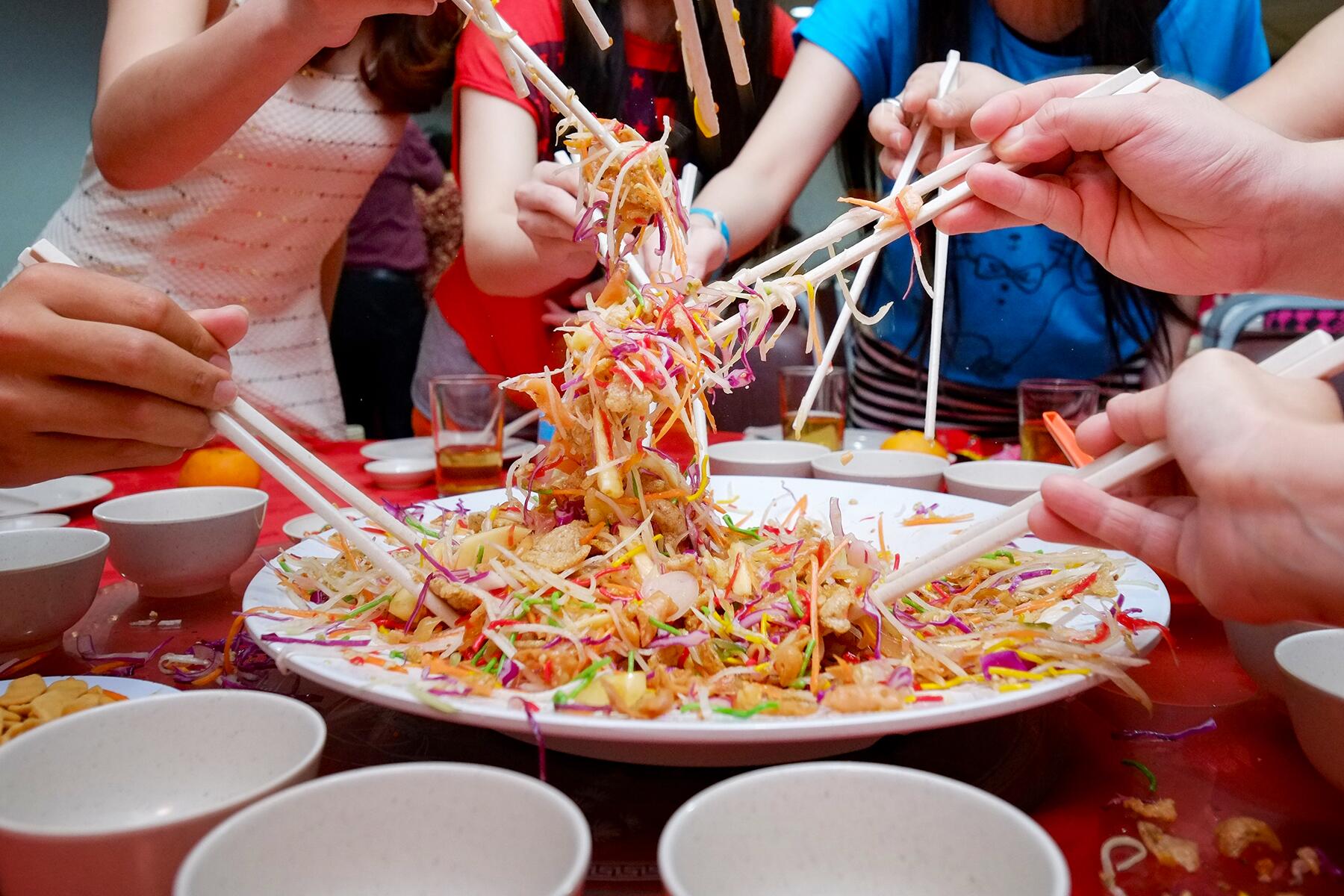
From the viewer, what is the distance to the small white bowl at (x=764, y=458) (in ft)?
5.46

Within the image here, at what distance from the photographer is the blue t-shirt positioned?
2.28 meters

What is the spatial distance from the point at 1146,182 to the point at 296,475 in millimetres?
1071

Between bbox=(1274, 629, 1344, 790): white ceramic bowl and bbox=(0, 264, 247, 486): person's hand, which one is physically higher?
bbox=(0, 264, 247, 486): person's hand

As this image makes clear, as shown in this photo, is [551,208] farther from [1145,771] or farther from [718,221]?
[1145,771]

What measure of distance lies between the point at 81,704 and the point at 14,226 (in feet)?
20.1

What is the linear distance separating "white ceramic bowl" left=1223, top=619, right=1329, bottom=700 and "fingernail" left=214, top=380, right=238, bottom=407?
1.05 meters

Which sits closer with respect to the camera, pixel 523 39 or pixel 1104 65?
pixel 1104 65

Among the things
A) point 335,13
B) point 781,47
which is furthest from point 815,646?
point 781,47

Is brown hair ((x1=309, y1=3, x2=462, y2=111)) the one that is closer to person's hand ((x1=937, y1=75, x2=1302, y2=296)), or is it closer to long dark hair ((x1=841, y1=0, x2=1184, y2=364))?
long dark hair ((x1=841, y1=0, x2=1184, y2=364))

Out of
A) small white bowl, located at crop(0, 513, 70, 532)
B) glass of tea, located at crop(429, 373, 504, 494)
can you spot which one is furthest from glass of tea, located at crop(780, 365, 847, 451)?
small white bowl, located at crop(0, 513, 70, 532)

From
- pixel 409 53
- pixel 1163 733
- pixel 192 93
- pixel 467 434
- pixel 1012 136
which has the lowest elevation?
pixel 1163 733

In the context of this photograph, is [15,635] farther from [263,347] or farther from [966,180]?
[263,347]

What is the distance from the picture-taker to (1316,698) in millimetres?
702

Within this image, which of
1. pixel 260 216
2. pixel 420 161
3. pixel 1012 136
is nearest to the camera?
pixel 1012 136
